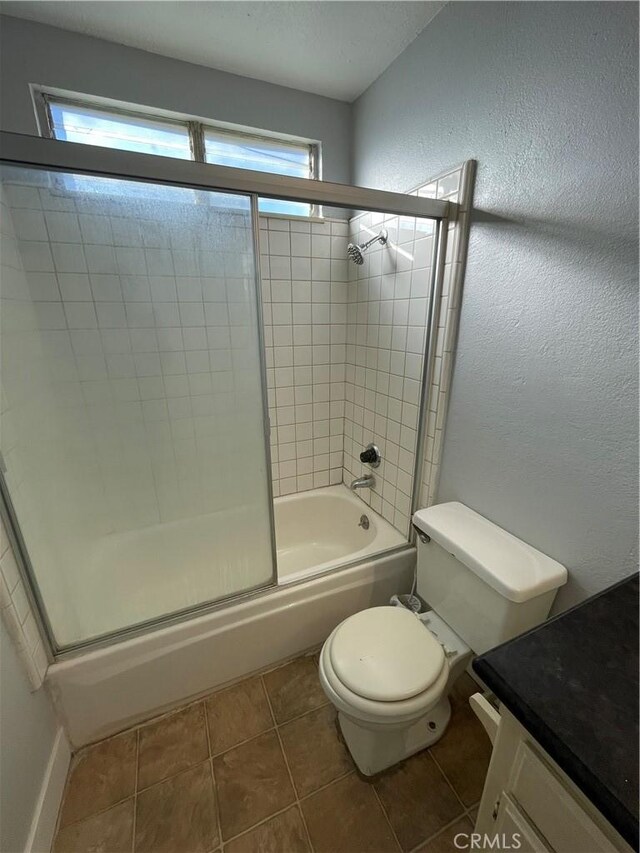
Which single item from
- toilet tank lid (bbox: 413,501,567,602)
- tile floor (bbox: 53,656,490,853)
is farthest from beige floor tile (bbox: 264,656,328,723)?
toilet tank lid (bbox: 413,501,567,602)

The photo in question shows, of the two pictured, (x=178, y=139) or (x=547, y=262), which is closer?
(x=547, y=262)

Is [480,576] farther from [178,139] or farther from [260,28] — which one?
[178,139]

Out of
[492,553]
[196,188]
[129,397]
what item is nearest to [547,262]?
[492,553]

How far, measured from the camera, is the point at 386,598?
166 cm

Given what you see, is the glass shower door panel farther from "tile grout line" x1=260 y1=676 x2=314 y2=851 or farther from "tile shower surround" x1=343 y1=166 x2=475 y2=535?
"tile shower surround" x1=343 y1=166 x2=475 y2=535

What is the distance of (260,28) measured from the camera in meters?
1.28

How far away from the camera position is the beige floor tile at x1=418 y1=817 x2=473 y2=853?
0.99m

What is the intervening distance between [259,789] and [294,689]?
13.0 inches

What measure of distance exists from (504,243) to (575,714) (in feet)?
3.95

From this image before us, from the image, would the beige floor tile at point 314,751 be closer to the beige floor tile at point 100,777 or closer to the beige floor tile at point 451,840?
the beige floor tile at point 451,840

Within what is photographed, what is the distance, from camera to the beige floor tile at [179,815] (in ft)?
3.27

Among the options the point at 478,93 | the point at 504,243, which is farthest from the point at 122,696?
the point at 478,93

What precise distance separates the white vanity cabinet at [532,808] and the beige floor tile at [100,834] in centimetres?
104

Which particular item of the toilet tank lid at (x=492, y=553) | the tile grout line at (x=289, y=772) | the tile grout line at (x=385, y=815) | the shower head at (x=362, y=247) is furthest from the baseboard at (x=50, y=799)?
the shower head at (x=362, y=247)
